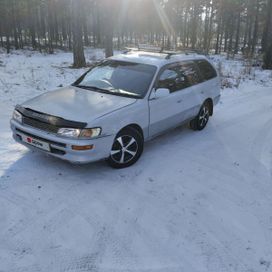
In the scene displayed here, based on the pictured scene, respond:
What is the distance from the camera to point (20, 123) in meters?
4.89

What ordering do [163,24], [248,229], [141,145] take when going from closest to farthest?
[248,229] → [141,145] → [163,24]

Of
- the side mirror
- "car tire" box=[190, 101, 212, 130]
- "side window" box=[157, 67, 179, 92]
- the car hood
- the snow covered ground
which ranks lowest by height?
the snow covered ground

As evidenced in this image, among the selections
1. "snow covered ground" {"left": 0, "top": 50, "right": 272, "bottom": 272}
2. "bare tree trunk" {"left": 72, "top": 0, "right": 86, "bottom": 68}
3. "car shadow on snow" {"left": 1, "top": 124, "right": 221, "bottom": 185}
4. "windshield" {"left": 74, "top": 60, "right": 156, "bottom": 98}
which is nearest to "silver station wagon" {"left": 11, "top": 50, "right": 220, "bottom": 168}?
"windshield" {"left": 74, "top": 60, "right": 156, "bottom": 98}

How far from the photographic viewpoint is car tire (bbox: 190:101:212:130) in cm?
703

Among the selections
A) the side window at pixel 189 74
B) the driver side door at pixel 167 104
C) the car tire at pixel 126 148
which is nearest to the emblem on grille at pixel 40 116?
the car tire at pixel 126 148

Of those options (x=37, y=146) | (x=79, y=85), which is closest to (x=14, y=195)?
(x=37, y=146)

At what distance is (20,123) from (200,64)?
4.11 meters

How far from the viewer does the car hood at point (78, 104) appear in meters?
4.55

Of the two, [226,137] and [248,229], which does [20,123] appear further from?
[226,137]

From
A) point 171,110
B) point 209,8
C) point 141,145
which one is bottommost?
point 141,145

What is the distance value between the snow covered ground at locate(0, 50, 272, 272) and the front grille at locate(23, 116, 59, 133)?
0.67m

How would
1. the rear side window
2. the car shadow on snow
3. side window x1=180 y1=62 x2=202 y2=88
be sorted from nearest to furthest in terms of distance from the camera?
the car shadow on snow → side window x1=180 y1=62 x2=202 y2=88 → the rear side window

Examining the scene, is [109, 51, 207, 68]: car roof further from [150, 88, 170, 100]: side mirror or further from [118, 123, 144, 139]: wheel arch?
[118, 123, 144, 139]: wheel arch

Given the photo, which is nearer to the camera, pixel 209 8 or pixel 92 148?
pixel 92 148
